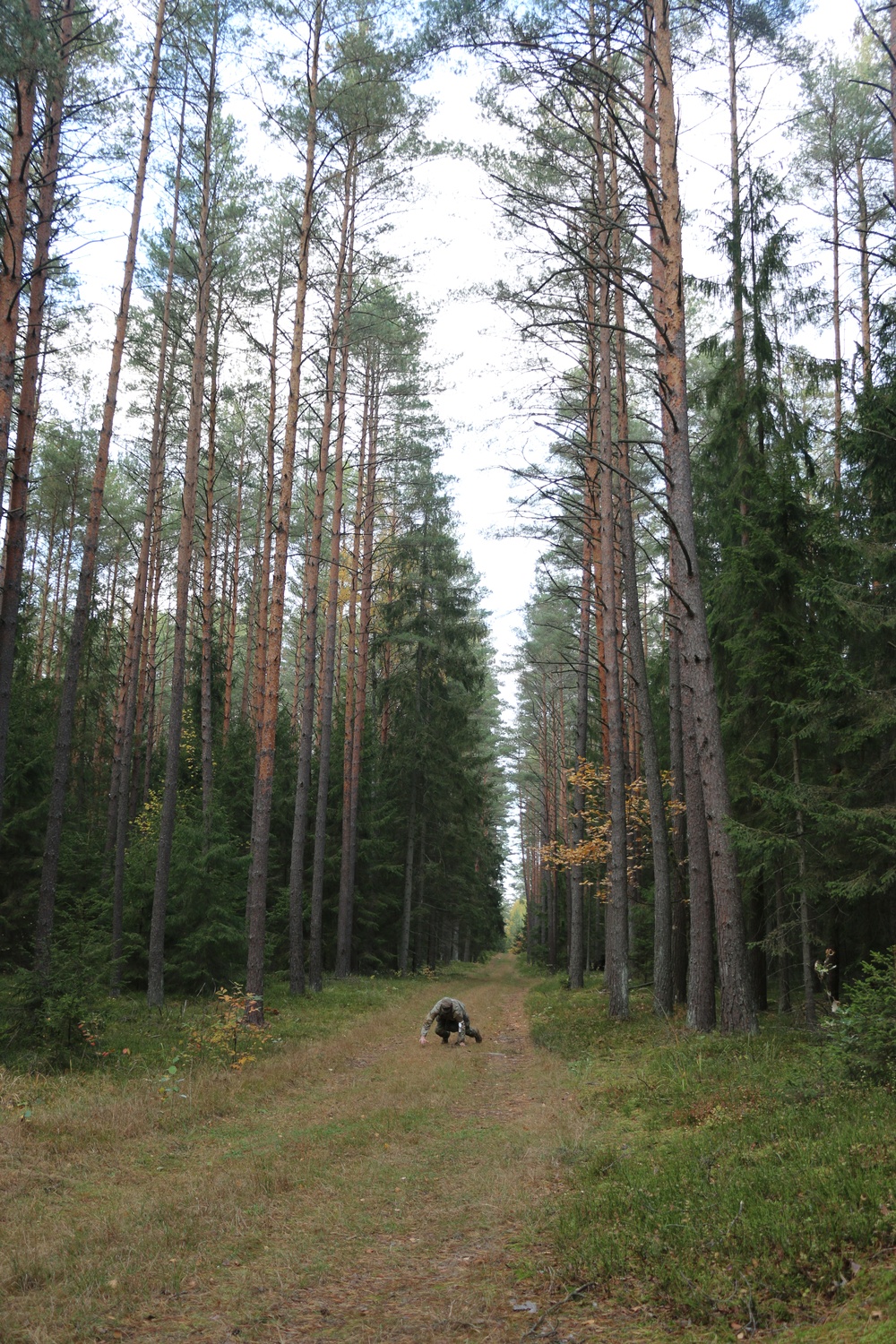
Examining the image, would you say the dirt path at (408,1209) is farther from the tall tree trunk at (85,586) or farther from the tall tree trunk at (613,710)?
the tall tree trunk at (613,710)

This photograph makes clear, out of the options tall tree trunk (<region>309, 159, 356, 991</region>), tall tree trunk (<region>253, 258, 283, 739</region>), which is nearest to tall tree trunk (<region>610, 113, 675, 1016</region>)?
tall tree trunk (<region>309, 159, 356, 991</region>)

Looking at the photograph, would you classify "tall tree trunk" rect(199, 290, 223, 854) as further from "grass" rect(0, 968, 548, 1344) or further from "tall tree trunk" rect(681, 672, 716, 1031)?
"tall tree trunk" rect(681, 672, 716, 1031)

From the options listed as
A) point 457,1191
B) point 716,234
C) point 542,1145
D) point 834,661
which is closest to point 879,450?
point 834,661

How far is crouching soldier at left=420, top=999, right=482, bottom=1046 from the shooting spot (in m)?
13.8

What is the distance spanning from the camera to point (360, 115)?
53.2ft

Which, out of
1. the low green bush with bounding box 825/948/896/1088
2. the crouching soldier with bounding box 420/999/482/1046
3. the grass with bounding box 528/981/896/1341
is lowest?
the crouching soldier with bounding box 420/999/482/1046

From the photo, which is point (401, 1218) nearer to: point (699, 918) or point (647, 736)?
point (699, 918)

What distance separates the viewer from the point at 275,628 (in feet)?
48.4

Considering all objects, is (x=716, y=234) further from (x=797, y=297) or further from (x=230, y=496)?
(x=230, y=496)

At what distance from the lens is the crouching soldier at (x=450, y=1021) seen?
13773 millimetres

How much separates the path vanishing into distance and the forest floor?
0.05 feet

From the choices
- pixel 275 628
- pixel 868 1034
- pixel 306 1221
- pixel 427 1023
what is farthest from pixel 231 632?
pixel 868 1034

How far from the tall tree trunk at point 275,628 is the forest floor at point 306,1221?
420 centimetres

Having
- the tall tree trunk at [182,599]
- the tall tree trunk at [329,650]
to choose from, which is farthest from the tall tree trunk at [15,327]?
the tall tree trunk at [329,650]
